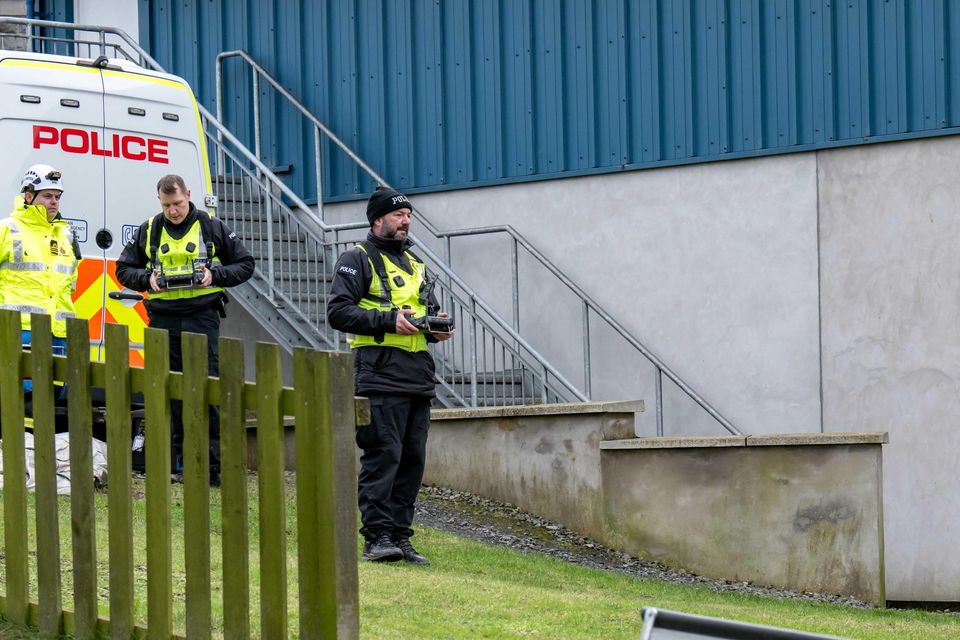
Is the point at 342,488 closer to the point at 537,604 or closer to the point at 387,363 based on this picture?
the point at 537,604

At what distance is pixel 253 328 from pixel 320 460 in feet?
30.4

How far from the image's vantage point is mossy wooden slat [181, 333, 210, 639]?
5012 mm

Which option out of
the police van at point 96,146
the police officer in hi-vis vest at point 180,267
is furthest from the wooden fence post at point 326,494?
the police van at point 96,146

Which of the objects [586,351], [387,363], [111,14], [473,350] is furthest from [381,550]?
[111,14]

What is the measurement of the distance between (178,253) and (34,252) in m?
0.87

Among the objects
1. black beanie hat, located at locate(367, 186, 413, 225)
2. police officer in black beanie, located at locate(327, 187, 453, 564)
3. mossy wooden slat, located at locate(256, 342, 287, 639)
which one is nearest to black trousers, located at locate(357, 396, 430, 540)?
police officer in black beanie, located at locate(327, 187, 453, 564)

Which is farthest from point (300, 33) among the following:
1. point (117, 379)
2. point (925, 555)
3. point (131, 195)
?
point (117, 379)

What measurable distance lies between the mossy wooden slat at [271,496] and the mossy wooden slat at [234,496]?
0.07 m

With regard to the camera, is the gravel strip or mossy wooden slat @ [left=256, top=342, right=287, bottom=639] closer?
mossy wooden slat @ [left=256, top=342, right=287, bottom=639]

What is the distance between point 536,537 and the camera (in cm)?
1044

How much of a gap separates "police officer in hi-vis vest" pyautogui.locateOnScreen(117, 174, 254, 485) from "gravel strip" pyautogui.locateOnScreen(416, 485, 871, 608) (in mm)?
1753

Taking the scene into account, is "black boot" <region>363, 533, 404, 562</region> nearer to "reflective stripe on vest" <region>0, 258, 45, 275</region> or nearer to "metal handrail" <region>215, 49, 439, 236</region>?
"reflective stripe on vest" <region>0, 258, 45, 275</region>

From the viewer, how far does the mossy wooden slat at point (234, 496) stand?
493cm

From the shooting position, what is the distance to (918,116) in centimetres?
1110
